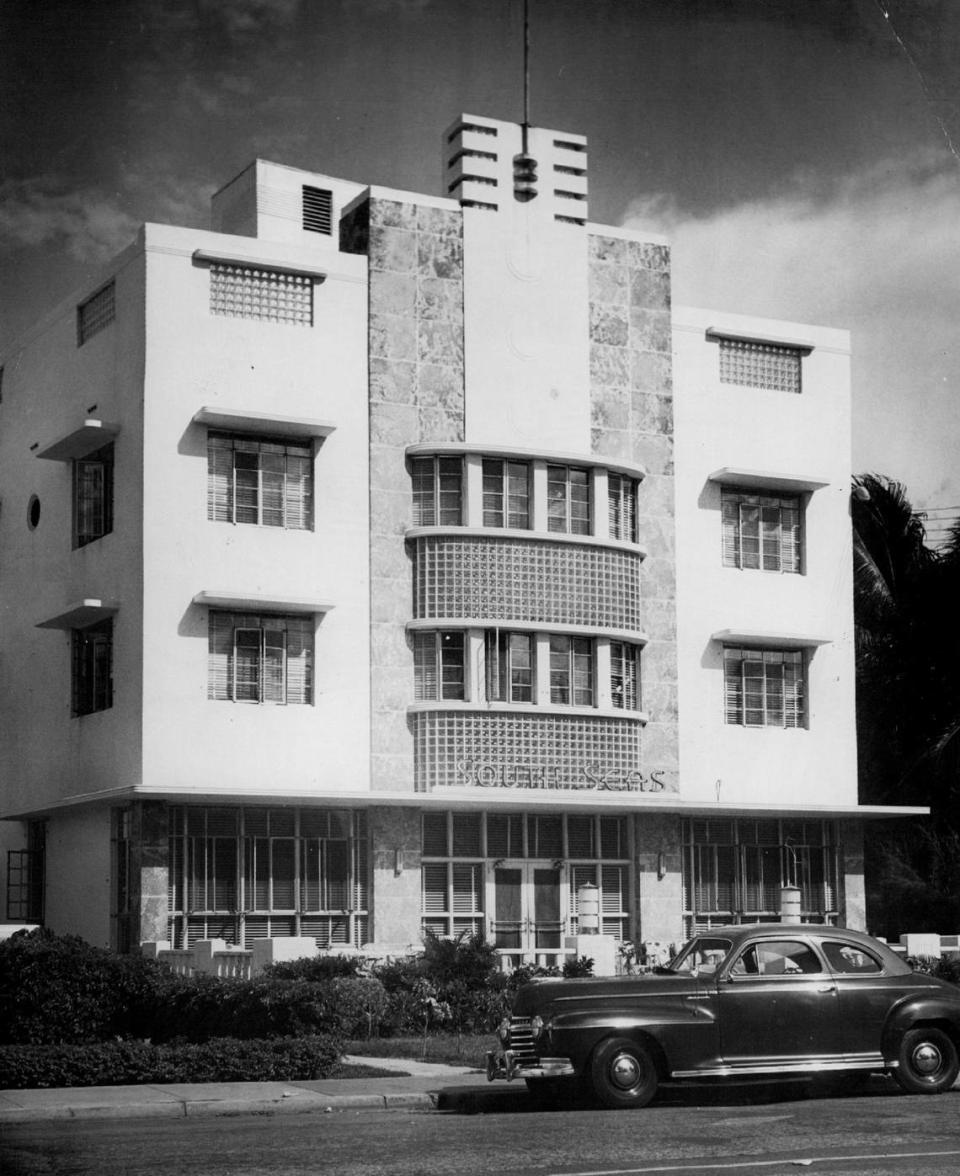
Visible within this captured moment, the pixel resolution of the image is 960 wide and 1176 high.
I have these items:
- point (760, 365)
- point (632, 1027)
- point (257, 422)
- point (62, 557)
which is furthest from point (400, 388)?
point (632, 1027)

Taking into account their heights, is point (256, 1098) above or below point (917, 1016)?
below

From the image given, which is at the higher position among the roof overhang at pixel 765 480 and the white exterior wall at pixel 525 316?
the white exterior wall at pixel 525 316

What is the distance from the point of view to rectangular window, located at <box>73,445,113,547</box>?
31.2 metres

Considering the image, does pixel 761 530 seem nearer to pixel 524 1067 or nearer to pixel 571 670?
pixel 571 670

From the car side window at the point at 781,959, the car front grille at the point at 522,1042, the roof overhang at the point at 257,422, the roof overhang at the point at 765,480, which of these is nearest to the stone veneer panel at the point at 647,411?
the roof overhang at the point at 765,480

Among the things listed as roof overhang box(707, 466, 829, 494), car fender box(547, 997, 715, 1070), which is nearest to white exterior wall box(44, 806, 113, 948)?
roof overhang box(707, 466, 829, 494)

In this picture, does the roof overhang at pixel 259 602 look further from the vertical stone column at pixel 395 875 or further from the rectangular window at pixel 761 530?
the rectangular window at pixel 761 530

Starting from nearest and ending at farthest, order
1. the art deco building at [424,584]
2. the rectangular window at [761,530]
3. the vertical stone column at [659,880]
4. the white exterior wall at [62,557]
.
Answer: the art deco building at [424,584]
the white exterior wall at [62,557]
the vertical stone column at [659,880]
the rectangular window at [761,530]

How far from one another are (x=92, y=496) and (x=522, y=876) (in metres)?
10.00

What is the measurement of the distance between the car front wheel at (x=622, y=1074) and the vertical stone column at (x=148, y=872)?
520 inches

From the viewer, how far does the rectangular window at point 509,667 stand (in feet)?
102

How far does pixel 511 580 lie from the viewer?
31344 millimetres

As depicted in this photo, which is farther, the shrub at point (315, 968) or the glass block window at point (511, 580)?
the glass block window at point (511, 580)

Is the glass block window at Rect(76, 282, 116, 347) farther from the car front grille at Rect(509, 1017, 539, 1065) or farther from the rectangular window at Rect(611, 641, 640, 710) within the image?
the car front grille at Rect(509, 1017, 539, 1065)
